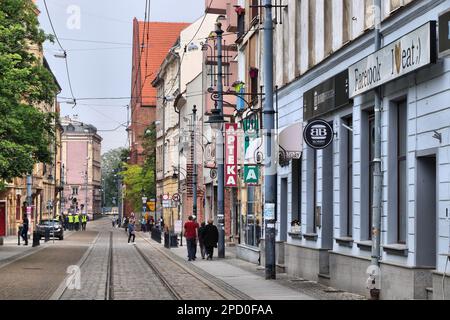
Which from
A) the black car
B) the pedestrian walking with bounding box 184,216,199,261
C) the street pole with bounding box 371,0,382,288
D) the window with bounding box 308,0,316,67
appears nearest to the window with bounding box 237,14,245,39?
the pedestrian walking with bounding box 184,216,199,261

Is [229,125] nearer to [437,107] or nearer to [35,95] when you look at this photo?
[35,95]

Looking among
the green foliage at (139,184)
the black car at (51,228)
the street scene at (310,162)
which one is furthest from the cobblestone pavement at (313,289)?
the green foliage at (139,184)

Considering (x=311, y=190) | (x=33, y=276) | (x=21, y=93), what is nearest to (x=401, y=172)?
(x=311, y=190)

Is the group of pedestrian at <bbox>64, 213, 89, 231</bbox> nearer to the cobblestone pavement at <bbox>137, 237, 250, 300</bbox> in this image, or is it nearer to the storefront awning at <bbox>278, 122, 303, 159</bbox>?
the cobblestone pavement at <bbox>137, 237, 250, 300</bbox>

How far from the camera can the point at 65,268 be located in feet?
107

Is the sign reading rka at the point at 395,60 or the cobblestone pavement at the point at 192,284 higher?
the sign reading rka at the point at 395,60

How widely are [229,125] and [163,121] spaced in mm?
58892

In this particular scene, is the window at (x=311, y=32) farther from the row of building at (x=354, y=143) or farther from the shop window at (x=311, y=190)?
the shop window at (x=311, y=190)

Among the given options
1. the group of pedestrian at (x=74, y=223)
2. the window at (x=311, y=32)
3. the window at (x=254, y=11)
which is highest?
the window at (x=254, y=11)

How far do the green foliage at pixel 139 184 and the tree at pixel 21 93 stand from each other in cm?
6281

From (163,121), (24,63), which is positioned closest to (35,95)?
(24,63)

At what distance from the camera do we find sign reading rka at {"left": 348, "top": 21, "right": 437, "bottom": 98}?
629 inches

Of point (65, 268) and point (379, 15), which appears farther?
point (65, 268)

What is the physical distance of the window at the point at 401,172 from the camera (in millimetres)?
18438
